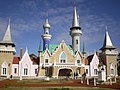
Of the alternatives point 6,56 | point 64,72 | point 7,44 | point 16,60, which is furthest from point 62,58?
point 7,44

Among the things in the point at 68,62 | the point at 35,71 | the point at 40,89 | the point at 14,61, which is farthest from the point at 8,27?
the point at 40,89

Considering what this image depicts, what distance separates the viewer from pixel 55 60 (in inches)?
2188

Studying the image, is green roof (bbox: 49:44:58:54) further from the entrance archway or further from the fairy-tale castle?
the entrance archway

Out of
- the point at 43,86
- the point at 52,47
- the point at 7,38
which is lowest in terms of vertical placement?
the point at 43,86

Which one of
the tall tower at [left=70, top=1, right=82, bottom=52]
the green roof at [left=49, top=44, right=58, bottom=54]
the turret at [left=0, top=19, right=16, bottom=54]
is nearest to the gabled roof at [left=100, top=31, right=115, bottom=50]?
the tall tower at [left=70, top=1, right=82, bottom=52]

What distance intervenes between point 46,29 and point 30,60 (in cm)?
1155

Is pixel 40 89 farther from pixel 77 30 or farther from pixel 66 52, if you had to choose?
pixel 77 30

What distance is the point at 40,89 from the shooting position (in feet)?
71.3

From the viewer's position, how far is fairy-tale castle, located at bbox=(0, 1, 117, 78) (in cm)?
5277

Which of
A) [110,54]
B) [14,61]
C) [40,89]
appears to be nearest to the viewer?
[40,89]

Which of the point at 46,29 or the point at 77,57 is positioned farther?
the point at 46,29

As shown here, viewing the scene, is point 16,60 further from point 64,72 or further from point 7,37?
point 64,72

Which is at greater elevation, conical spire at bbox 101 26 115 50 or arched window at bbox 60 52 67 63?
conical spire at bbox 101 26 115 50

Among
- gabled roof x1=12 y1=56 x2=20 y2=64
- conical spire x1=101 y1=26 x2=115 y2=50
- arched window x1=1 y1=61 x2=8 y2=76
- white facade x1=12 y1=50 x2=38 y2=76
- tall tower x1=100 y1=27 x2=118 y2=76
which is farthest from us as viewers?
conical spire x1=101 y1=26 x2=115 y2=50
